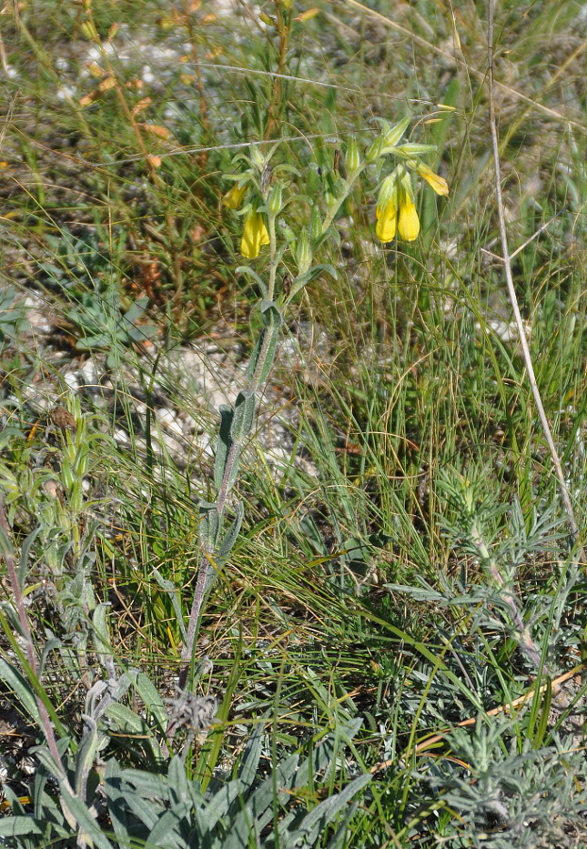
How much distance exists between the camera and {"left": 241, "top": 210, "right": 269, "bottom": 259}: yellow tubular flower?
142 cm

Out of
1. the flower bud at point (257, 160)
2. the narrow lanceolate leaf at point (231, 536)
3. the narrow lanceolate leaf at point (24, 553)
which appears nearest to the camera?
the narrow lanceolate leaf at point (24, 553)

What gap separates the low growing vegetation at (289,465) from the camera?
4.43ft

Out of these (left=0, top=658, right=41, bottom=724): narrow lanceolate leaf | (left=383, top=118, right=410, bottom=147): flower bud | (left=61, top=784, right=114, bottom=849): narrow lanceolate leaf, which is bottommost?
(left=61, top=784, right=114, bottom=849): narrow lanceolate leaf

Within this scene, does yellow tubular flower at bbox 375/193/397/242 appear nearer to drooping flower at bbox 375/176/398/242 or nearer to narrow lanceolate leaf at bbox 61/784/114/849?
drooping flower at bbox 375/176/398/242

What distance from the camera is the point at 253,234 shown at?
1432 millimetres

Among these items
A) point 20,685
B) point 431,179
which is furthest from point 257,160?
point 20,685

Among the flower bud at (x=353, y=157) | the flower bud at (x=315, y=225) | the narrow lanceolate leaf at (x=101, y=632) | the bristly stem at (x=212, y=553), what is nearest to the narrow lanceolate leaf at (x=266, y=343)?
the bristly stem at (x=212, y=553)

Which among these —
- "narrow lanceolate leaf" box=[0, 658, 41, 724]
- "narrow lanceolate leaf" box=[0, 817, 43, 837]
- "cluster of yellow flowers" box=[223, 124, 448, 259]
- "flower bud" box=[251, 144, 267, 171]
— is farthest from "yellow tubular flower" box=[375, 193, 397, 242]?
"narrow lanceolate leaf" box=[0, 817, 43, 837]

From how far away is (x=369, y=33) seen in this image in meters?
3.31

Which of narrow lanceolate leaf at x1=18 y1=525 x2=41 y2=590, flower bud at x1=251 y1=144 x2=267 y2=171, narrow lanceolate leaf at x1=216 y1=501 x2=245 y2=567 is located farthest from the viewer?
narrow lanceolate leaf at x1=216 y1=501 x2=245 y2=567

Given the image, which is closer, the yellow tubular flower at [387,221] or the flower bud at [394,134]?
the flower bud at [394,134]

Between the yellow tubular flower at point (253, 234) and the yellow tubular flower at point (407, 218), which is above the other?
the yellow tubular flower at point (407, 218)

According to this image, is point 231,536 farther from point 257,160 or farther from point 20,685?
point 257,160

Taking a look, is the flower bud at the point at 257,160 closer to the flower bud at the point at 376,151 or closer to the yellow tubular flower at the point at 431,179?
the flower bud at the point at 376,151
